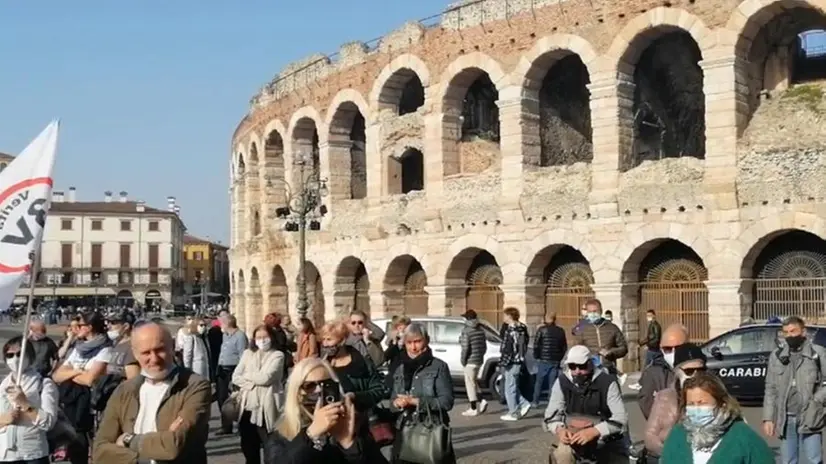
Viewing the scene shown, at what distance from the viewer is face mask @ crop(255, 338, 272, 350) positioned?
30.9 ft

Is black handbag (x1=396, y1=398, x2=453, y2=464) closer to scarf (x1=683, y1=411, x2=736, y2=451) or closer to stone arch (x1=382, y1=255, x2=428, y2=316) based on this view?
scarf (x1=683, y1=411, x2=736, y2=451)

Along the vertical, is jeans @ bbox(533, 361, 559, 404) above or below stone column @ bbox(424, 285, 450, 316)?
below

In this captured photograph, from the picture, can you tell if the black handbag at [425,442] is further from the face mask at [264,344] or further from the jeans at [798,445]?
the jeans at [798,445]

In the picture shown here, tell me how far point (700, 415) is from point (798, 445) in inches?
178

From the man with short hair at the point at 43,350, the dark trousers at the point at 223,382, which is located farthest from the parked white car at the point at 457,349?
the man with short hair at the point at 43,350

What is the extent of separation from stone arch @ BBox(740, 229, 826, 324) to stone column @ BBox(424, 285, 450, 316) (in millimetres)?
8056

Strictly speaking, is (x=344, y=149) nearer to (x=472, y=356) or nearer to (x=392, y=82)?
(x=392, y=82)

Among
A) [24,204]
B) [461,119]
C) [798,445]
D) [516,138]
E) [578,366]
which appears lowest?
[798,445]

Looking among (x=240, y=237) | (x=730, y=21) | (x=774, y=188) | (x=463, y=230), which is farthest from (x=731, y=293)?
(x=240, y=237)

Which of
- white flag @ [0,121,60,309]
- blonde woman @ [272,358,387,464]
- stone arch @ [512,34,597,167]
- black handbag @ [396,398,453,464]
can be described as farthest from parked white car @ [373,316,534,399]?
blonde woman @ [272,358,387,464]

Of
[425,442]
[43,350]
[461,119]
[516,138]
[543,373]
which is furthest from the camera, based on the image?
[461,119]

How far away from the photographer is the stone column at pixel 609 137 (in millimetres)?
22625

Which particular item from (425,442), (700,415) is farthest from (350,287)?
(700,415)

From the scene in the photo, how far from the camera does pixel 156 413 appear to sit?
4.91 metres
